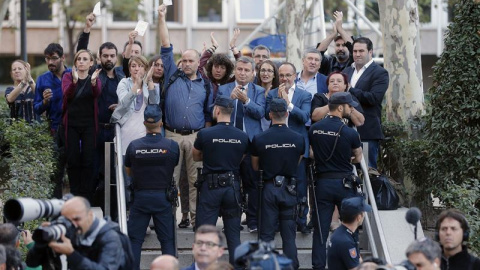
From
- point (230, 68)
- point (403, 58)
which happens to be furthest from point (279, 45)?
point (230, 68)

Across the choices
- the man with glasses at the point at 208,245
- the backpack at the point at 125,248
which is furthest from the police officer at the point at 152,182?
the man with glasses at the point at 208,245

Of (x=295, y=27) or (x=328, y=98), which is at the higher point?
(x=295, y=27)

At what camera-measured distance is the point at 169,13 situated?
4947 centimetres

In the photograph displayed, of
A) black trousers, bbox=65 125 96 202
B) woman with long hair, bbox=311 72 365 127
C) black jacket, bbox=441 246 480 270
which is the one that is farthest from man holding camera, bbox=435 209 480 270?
black trousers, bbox=65 125 96 202

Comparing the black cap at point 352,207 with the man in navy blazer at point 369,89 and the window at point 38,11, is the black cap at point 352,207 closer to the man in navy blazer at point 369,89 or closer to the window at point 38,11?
the man in navy blazer at point 369,89

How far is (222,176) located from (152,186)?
0.77 m

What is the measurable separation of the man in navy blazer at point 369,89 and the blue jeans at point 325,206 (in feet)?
4.91

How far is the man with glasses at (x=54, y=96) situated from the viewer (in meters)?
14.7

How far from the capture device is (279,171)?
12.7 metres

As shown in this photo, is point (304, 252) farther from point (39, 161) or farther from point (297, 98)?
point (39, 161)

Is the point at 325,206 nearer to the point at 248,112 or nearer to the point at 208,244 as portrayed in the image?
the point at 248,112

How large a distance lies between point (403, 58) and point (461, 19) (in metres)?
3.00

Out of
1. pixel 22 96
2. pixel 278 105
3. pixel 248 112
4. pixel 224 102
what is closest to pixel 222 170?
pixel 224 102

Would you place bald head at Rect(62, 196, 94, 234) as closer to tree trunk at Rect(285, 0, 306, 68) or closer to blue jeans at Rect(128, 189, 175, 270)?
blue jeans at Rect(128, 189, 175, 270)
